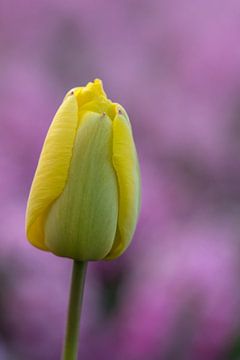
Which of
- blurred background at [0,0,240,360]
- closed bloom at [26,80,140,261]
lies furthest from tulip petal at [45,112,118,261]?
blurred background at [0,0,240,360]

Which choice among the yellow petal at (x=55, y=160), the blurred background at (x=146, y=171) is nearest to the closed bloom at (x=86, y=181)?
the yellow petal at (x=55, y=160)

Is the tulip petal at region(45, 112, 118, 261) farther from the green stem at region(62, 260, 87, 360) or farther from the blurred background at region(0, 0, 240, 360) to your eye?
the blurred background at region(0, 0, 240, 360)

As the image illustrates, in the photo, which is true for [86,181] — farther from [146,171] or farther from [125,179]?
[146,171]

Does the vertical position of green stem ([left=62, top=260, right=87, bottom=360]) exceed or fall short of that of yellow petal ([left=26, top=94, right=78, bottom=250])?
it falls short

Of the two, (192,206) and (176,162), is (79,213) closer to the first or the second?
(192,206)

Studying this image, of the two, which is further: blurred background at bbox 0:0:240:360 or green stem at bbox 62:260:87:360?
blurred background at bbox 0:0:240:360

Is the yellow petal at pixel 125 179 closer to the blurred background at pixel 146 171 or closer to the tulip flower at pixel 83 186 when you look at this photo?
the tulip flower at pixel 83 186
